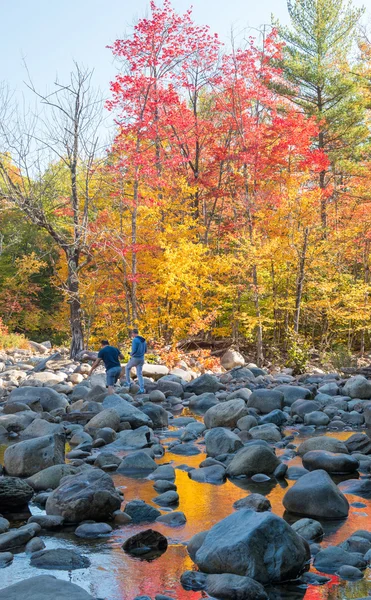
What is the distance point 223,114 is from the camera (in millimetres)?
21359

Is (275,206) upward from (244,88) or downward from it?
downward

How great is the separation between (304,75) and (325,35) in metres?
1.97

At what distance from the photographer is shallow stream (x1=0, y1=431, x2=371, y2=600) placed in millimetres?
4090

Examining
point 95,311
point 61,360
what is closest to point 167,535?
point 61,360

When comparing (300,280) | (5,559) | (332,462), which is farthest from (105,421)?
(300,280)

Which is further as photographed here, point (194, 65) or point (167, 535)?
point (194, 65)

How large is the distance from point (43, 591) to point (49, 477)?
3.11m

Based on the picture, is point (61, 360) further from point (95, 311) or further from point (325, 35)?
point (325, 35)

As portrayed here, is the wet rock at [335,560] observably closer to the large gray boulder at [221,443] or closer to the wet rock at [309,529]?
the wet rock at [309,529]

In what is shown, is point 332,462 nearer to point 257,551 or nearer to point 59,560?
point 257,551

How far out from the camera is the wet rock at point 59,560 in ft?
14.6

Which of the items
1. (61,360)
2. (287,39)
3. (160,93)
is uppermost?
(287,39)

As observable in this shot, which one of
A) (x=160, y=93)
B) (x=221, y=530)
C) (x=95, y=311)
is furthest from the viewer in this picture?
(x=95, y=311)

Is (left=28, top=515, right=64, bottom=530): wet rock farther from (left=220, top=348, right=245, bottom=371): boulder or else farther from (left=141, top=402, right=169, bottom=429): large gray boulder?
(left=220, top=348, right=245, bottom=371): boulder
